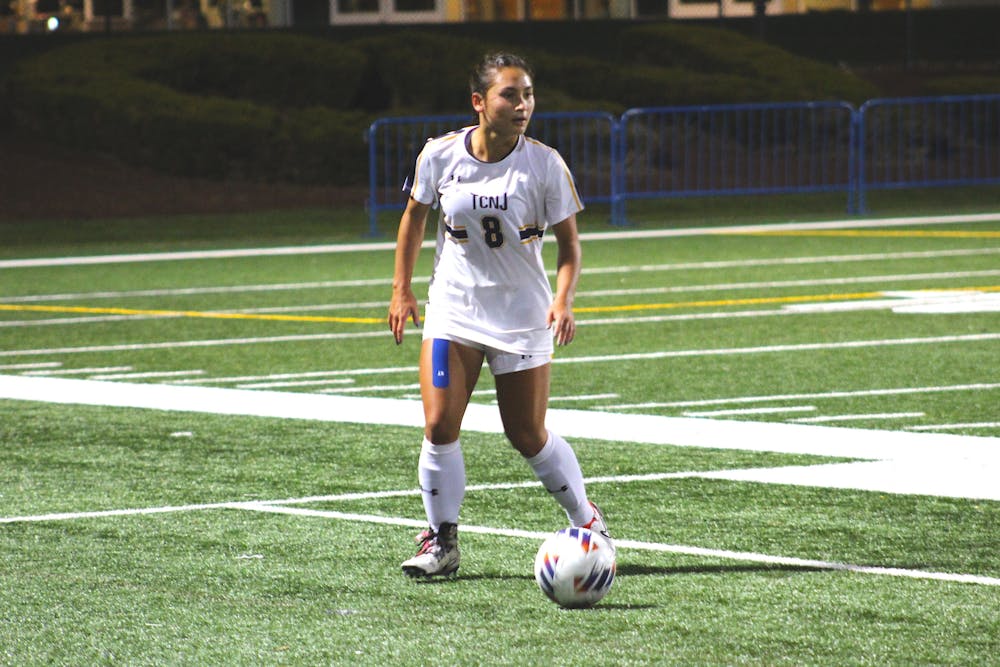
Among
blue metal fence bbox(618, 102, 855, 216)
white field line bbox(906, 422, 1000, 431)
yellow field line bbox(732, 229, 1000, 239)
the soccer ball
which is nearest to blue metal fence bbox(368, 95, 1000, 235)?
blue metal fence bbox(618, 102, 855, 216)

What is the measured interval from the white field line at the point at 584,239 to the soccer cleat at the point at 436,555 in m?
15.6

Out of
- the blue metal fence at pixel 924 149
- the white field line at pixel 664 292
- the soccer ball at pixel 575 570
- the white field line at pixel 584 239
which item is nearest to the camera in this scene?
the soccer ball at pixel 575 570

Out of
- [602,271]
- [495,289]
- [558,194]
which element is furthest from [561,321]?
[602,271]

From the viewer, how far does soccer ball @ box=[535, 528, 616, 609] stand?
6.29 meters

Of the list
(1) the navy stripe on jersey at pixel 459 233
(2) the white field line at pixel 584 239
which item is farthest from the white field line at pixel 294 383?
(2) the white field line at pixel 584 239

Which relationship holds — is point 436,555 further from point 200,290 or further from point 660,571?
point 200,290

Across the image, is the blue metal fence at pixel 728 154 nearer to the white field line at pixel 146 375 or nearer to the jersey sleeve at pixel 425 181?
the white field line at pixel 146 375

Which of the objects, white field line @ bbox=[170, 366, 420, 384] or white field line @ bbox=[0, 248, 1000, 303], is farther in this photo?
white field line @ bbox=[0, 248, 1000, 303]

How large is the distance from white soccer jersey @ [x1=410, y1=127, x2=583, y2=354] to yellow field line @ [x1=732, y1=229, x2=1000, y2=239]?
16.6 meters

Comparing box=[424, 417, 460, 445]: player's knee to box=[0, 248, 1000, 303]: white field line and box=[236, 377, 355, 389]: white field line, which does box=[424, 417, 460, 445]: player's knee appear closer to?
box=[236, 377, 355, 389]: white field line

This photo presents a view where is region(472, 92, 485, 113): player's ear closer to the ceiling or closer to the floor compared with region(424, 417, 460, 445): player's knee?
closer to the ceiling

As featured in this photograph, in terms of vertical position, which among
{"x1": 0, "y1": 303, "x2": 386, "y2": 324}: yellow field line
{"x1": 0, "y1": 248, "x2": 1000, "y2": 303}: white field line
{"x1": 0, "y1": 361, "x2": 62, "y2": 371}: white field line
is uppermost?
{"x1": 0, "y1": 361, "x2": 62, "y2": 371}: white field line

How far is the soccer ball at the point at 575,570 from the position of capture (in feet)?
20.6

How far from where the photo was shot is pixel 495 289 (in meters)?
6.92
